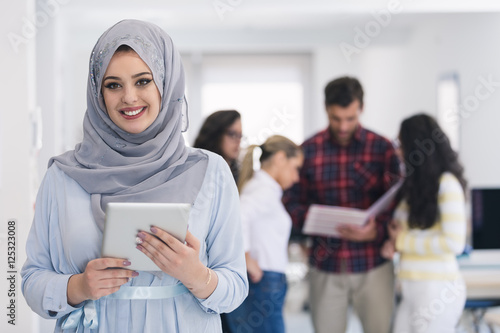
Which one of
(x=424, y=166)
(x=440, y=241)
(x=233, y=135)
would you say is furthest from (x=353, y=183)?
(x=233, y=135)

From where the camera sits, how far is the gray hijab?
1.19 metres

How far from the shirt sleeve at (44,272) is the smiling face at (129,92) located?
20 centimetres

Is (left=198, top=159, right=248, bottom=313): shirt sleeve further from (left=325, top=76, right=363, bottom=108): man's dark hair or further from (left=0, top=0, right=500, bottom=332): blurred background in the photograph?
(left=325, top=76, right=363, bottom=108): man's dark hair

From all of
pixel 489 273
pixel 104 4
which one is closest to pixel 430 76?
pixel 489 273

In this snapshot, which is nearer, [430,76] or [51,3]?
[51,3]

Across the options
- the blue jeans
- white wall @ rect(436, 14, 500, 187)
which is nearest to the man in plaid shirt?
the blue jeans

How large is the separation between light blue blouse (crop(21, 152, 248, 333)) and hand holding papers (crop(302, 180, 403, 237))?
1242 mm

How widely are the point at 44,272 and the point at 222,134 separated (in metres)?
1.31

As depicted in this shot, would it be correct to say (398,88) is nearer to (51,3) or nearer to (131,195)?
(51,3)

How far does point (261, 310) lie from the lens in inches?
89.4

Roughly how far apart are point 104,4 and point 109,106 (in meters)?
2.03

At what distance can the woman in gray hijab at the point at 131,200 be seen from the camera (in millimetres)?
1165

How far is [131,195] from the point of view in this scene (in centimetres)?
119

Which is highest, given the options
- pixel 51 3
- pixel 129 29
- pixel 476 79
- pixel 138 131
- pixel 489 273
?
pixel 51 3
